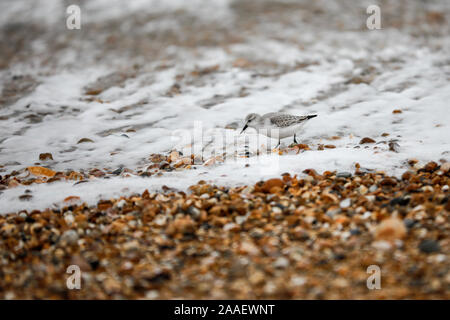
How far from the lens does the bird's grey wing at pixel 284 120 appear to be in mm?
4570

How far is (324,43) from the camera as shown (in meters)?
8.92

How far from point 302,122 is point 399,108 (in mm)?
1665

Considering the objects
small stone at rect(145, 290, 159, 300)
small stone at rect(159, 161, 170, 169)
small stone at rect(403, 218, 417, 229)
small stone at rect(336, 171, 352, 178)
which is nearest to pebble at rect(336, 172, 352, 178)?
small stone at rect(336, 171, 352, 178)

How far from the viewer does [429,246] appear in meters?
2.62

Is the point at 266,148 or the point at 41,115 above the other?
the point at 41,115

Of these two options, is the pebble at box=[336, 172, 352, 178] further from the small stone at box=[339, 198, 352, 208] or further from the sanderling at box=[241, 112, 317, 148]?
the sanderling at box=[241, 112, 317, 148]

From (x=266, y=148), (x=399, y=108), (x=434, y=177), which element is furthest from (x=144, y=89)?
(x=434, y=177)

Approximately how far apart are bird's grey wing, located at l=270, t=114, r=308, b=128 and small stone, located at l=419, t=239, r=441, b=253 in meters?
2.21

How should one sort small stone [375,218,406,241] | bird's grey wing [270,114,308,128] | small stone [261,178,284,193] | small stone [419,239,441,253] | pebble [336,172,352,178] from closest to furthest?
small stone [419,239,441,253], small stone [375,218,406,241], small stone [261,178,284,193], pebble [336,172,352,178], bird's grey wing [270,114,308,128]

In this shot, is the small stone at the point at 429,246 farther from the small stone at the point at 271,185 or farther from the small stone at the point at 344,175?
the small stone at the point at 271,185

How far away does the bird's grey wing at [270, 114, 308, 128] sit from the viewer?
15.0 ft

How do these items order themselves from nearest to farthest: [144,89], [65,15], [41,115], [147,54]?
[41,115] → [144,89] → [147,54] → [65,15]
